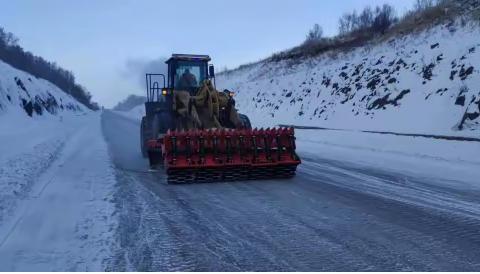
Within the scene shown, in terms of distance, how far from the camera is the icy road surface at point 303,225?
196 inches

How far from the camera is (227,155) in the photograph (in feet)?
33.1

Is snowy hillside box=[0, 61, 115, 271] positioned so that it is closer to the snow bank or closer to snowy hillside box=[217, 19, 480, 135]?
the snow bank

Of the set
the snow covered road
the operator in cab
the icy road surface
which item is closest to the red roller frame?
the icy road surface

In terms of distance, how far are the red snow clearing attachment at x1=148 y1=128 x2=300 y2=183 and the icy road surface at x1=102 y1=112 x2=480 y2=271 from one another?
15.6 inches

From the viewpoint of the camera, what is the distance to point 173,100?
12414 mm

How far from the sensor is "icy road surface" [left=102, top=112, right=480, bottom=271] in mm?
4988

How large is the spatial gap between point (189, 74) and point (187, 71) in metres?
0.10

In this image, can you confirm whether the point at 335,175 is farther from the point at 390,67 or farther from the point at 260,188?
the point at 390,67

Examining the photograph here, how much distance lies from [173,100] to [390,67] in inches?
649

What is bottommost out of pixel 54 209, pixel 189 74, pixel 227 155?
pixel 54 209

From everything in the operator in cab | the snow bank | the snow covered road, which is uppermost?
the operator in cab

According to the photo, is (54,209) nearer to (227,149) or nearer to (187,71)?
(227,149)

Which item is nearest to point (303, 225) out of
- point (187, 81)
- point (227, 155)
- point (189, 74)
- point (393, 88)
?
point (227, 155)

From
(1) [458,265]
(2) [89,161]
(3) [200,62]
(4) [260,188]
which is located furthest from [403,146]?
(1) [458,265]
